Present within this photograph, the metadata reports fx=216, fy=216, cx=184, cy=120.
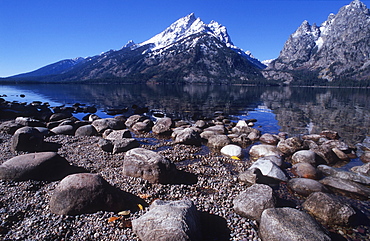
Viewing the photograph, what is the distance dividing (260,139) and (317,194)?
1198cm

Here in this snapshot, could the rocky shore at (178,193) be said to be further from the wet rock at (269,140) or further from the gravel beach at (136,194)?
the wet rock at (269,140)

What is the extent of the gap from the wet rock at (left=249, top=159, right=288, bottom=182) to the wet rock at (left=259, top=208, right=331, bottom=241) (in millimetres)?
4569

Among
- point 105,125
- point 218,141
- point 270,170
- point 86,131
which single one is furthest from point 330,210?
point 105,125

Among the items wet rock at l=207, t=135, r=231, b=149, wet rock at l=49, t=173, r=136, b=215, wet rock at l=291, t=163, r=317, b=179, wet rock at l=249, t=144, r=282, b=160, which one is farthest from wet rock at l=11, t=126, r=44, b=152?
wet rock at l=291, t=163, r=317, b=179

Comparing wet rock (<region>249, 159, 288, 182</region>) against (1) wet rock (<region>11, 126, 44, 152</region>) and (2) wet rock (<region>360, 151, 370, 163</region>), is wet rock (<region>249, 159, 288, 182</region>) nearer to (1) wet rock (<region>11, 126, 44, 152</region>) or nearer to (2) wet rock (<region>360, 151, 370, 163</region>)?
(2) wet rock (<region>360, 151, 370, 163</region>)

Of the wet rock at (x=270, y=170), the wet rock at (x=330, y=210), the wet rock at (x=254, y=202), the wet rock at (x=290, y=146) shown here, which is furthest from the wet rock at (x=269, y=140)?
the wet rock at (x=254, y=202)

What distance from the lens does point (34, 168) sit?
11430mm

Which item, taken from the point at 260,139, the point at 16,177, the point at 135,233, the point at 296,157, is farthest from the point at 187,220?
the point at 260,139

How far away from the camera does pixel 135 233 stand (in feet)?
25.3

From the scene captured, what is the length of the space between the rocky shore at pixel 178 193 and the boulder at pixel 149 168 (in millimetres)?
56

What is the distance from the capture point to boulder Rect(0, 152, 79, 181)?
1117 centimetres

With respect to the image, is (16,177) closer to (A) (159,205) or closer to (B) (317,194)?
(A) (159,205)

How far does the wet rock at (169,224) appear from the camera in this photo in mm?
6914

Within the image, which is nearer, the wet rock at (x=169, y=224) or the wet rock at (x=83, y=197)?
the wet rock at (x=169, y=224)
